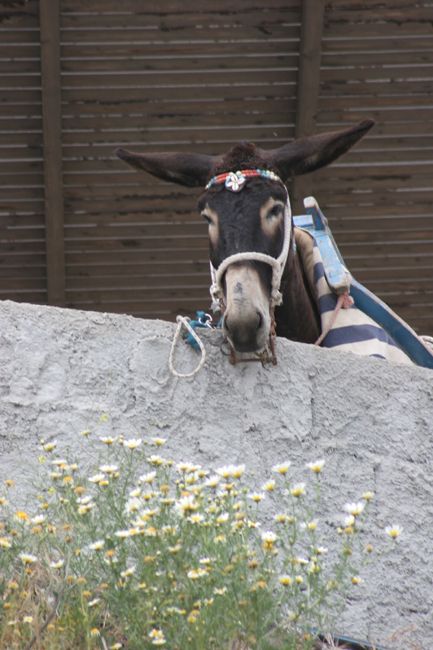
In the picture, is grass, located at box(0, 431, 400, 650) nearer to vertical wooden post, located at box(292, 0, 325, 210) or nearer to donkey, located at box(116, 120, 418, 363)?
donkey, located at box(116, 120, 418, 363)

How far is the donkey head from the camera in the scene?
4539mm

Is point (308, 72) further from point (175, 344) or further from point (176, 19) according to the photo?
point (175, 344)

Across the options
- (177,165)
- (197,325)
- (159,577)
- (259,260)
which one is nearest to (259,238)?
(259,260)

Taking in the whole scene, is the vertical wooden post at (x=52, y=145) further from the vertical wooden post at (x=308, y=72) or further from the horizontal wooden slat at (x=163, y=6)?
the vertical wooden post at (x=308, y=72)

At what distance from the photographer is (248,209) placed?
496cm

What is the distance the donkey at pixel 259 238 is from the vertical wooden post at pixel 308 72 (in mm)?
3520

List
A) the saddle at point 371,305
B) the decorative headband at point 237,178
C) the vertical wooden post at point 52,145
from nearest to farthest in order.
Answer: the decorative headband at point 237,178 < the saddle at point 371,305 < the vertical wooden post at point 52,145

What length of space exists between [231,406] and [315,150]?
4.65 ft

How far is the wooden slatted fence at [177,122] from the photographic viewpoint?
29.6ft

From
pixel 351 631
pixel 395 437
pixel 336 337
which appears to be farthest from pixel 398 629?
pixel 336 337

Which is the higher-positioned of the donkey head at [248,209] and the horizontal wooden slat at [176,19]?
the horizontal wooden slat at [176,19]

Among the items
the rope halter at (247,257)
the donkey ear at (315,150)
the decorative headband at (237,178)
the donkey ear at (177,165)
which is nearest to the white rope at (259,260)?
the rope halter at (247,257)

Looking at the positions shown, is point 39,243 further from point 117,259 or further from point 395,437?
point 395,437

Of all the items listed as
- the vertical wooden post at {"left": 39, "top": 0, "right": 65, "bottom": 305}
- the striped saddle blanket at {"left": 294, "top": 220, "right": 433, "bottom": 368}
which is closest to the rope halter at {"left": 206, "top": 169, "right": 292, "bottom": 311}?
the striped saddle blanket at {"left": 294, "top": 220, "right": 433, "bottom": 368}
